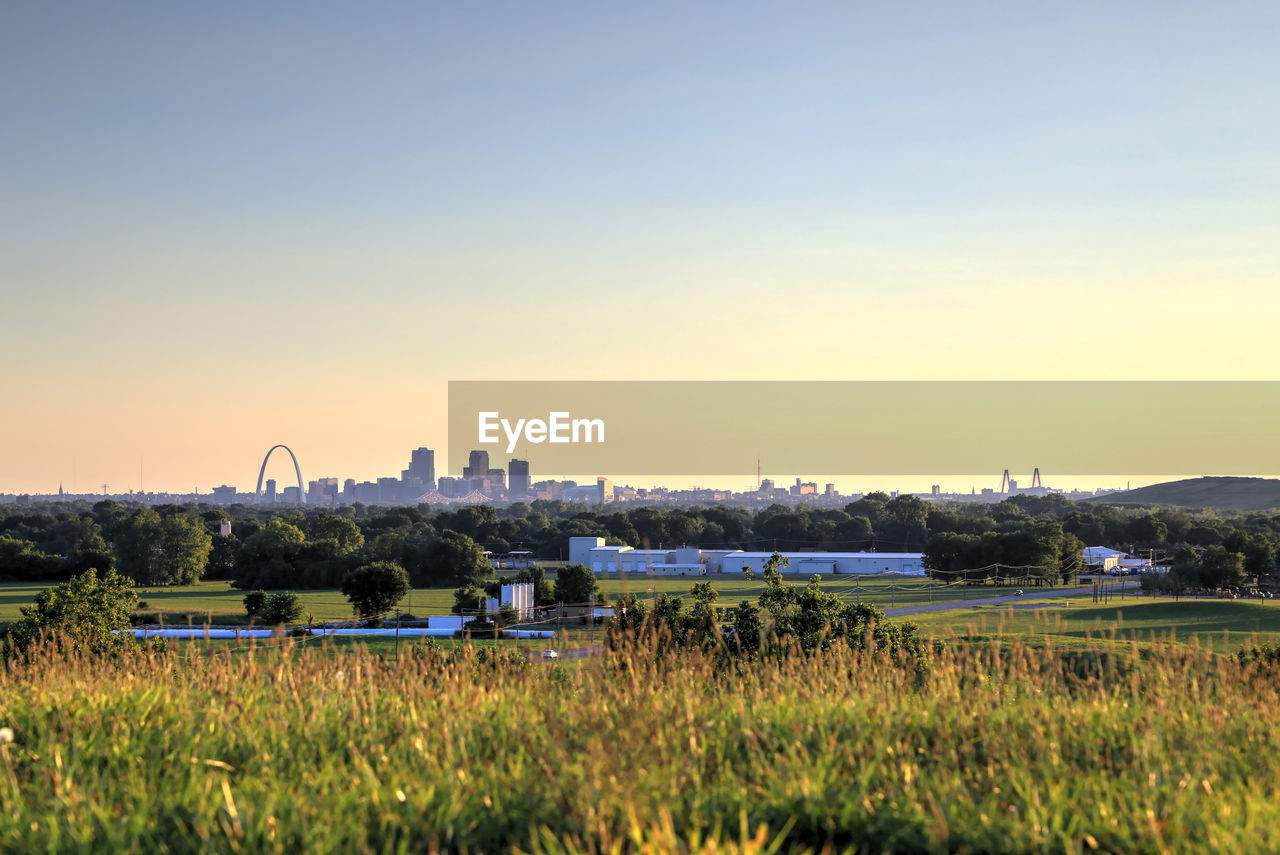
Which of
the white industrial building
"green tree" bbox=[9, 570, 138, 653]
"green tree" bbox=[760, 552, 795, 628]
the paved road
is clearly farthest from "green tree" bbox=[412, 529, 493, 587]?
"green tree" bbox=[760, 552, 795, 628]

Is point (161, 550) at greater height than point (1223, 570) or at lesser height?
greater

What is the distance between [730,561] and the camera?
95.6m

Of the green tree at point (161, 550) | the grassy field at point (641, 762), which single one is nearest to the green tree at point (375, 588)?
the green tree at point (161, 550)

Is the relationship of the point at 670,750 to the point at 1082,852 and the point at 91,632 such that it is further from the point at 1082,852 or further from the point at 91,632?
the point at 91,632

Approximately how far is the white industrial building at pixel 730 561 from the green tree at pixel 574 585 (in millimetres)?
24953

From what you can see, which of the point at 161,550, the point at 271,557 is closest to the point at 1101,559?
the point at 271,557

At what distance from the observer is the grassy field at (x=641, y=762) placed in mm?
4184

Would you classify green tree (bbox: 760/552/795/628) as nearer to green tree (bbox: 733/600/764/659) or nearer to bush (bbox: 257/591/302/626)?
green tree (bbox: 733/600/764/659)

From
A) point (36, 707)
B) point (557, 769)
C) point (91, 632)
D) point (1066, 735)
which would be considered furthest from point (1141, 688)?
point (91, 632)

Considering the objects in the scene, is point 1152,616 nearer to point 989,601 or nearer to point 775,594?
point 989,601

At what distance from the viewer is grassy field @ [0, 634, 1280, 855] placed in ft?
13.7

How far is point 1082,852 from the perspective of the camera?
409 centimetres

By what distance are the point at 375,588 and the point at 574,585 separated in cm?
1075

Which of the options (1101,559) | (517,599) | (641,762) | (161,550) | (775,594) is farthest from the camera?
(1101,559)
